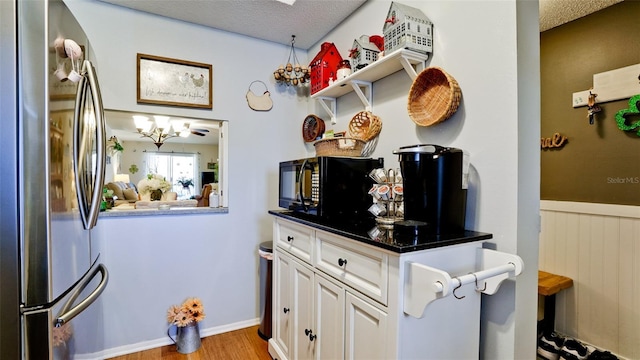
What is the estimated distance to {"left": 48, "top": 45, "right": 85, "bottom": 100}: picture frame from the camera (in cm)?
101

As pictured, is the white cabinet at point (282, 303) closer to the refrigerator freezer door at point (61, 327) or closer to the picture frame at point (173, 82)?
the refrigerator freezer door at point (61, 327)

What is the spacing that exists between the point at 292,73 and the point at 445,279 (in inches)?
85.6

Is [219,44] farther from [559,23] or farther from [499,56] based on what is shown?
[559,23]

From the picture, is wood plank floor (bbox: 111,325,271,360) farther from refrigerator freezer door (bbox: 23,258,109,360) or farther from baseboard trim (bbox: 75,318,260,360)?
refrigerator freezer door (bbox: 23,258,109,360)

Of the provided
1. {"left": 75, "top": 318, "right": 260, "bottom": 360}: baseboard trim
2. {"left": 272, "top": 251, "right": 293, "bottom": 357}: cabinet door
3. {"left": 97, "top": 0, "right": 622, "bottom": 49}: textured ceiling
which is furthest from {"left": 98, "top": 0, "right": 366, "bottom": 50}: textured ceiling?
{"left": 75, "top": 318, "right": 260, "bottom": 360}: baseboard trim

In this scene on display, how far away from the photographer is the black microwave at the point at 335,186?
1.56 m

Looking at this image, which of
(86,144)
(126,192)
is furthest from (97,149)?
(126,192)

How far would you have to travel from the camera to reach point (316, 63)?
2.35 m

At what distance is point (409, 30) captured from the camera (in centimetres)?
148

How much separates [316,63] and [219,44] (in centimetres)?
80

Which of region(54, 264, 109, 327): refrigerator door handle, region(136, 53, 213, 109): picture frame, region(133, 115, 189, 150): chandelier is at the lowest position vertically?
region(54, 264, 109, 327): refrigerator door handle

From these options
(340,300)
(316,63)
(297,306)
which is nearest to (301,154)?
(316,63)

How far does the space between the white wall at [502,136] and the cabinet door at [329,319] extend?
24.7 inches

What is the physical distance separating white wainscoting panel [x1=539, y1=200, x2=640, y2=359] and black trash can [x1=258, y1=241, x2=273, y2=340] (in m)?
2.15
